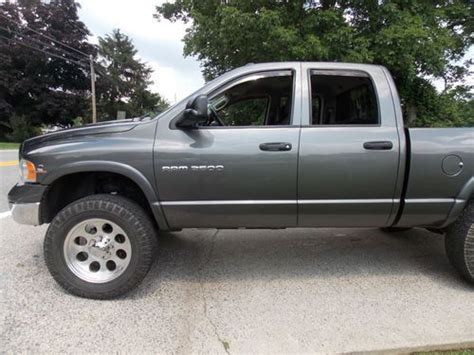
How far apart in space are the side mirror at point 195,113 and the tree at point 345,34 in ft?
17.8

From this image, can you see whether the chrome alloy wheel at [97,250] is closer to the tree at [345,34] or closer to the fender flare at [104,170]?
the fender flare at [104,170]

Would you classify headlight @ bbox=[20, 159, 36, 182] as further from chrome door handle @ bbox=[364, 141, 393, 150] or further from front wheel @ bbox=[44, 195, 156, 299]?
chrome door handle @ bbox=[364, 141, 393, 150]

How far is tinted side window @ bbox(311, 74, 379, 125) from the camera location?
3.19m

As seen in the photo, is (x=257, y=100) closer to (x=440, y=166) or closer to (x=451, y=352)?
(x=440, y=166)

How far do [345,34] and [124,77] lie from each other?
5138 cm

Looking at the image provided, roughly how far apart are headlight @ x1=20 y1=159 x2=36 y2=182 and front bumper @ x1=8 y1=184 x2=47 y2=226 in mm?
57

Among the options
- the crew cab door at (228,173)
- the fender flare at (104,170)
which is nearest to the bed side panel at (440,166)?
the crew cab door at (228,173)

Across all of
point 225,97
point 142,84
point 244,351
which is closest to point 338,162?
point 225,97

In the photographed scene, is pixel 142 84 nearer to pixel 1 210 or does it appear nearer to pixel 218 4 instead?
pixel 218 4

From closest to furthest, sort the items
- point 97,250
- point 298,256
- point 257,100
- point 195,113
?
point 195,113 < point 97,250 < point 257,100 < point 298,256

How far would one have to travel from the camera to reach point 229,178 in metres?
2.87

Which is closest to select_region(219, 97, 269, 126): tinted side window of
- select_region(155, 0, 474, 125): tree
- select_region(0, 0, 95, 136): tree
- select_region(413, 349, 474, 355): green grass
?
select_region(413, 349, 474, 355): green grass

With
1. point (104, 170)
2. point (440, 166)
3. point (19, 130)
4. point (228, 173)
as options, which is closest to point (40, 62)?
point (19, 130)

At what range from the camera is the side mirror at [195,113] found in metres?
2.72
